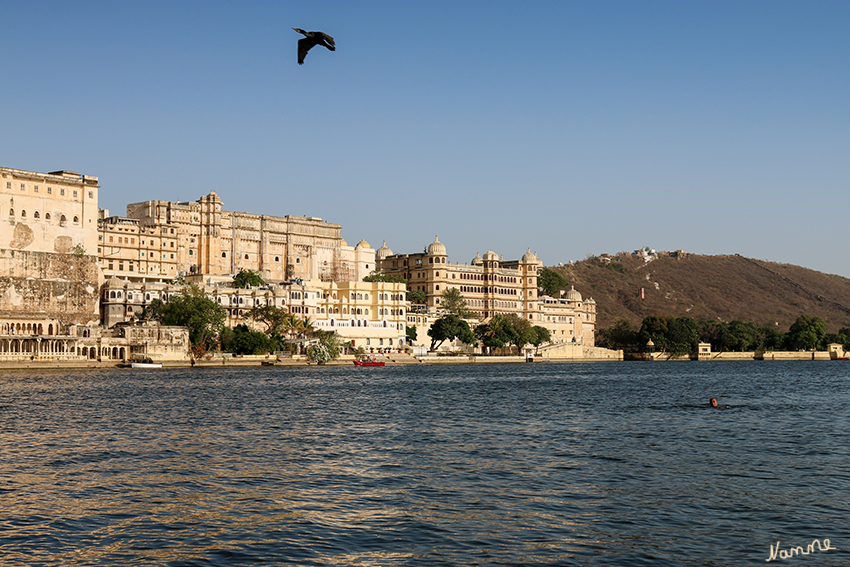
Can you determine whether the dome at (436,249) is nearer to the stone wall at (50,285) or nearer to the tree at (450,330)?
the tree at (450,330)

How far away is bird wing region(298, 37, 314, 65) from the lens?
20.1 m

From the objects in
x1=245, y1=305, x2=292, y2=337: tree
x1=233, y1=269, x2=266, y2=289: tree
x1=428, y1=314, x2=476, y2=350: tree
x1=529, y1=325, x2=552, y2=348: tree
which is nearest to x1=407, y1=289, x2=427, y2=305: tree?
x1=428, y1=314, x2=476, y2=350: tree

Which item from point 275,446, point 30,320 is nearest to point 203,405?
point 275,446

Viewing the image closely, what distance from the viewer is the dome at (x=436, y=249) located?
6473 inches

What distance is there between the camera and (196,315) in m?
103

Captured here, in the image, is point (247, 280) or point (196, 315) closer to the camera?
point (196, 315)

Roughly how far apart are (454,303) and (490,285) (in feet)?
58.5

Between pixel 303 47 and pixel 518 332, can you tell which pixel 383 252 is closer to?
pixel 518 332

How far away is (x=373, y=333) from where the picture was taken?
435ft

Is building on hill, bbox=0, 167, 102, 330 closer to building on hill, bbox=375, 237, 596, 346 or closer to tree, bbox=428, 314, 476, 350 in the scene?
tree, bbox=428, 314, 476, 350

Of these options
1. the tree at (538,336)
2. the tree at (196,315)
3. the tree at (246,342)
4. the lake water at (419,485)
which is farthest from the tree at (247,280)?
the lake water at (419,485)

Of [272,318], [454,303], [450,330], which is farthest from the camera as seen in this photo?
[454,303]

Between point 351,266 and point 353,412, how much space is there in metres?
115

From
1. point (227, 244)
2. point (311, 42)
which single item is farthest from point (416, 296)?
point (311, 42)
